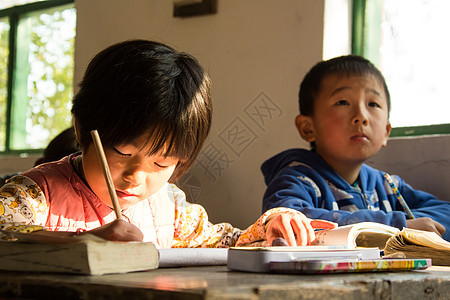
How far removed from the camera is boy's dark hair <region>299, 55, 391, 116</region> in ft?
5.96

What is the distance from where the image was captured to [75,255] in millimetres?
578

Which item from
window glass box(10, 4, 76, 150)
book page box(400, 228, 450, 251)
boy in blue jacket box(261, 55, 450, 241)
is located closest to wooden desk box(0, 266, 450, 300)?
book page box(400, 228, 450, 251)

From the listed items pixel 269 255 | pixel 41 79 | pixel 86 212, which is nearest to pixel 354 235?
pixel 269 255

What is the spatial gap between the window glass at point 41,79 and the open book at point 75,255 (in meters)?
2.68

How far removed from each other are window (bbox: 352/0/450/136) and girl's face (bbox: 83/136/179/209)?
1.18 metres

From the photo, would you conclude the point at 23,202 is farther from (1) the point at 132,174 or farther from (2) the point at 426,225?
(2) the point at 426,225

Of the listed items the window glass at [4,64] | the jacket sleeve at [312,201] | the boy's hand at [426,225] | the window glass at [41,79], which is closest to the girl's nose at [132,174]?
the jacket sleeve at [312,201]

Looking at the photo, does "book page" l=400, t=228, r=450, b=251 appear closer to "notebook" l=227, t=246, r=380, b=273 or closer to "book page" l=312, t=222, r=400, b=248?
"book page" l=312, t=222, r=400, b=248

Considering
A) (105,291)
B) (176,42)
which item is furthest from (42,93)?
(105,291)

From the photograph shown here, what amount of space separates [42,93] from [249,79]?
61.8 inches

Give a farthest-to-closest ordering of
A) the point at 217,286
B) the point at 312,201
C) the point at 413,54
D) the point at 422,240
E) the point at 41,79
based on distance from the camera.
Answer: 1. the point at 41,79
2. the point at 413,54
3. the point at 312,201
4. the point at 422,240
5. the point at 217,286

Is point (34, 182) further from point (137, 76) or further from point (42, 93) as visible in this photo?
point (42, 93)

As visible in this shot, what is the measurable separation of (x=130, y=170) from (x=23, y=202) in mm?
190

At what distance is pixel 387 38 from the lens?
2.12 metres
